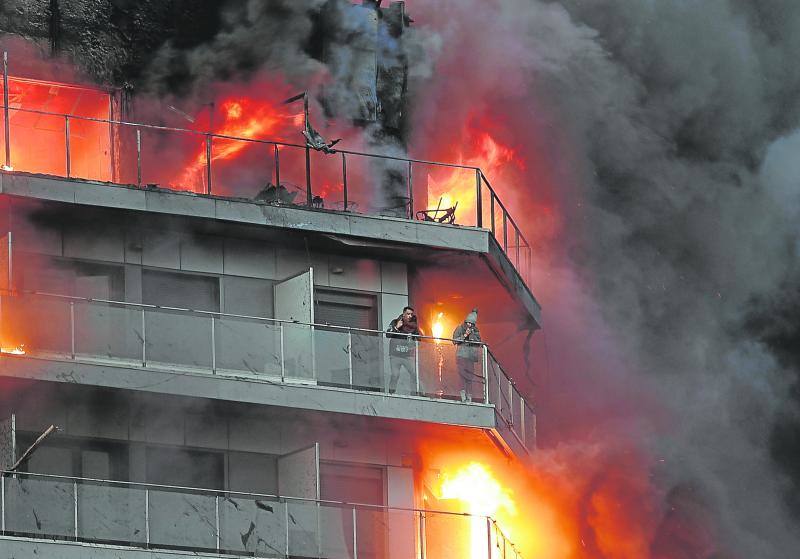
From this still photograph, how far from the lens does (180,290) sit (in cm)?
5012

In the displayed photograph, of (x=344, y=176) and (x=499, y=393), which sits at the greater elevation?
(x=344, y=176)

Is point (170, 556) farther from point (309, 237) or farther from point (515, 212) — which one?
point (515, 212)

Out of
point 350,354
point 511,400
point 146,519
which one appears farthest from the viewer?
point 511,400

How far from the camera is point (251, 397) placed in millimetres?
48375

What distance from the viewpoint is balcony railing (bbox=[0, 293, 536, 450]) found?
4662 centimetres

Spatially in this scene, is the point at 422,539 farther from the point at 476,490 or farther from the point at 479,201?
the point at 479,201

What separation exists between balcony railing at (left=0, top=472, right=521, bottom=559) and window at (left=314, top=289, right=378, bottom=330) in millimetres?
4228

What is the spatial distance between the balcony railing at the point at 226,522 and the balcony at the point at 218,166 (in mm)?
5598

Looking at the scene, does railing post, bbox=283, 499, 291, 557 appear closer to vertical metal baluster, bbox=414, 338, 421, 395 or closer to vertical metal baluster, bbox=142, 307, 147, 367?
vertical metal baluster, bbox=142, 307, 147, 367

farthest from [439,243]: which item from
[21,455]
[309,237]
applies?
[21,455]

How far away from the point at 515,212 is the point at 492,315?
7.87 metres

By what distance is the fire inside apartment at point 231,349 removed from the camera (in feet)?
152

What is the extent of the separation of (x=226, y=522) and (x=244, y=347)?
3604 mm

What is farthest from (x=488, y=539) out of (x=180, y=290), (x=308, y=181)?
(x=308, y=181)
